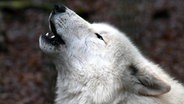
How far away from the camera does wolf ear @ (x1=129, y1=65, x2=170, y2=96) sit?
18.4ft

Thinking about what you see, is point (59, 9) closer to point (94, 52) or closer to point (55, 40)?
point (55, 40)

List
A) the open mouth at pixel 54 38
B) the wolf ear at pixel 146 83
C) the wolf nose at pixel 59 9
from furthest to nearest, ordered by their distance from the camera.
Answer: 1. the wolf nose at pixel 59 9
2. the open mouth at pixel 54 38
3. the wolf ear at pixel 146 83

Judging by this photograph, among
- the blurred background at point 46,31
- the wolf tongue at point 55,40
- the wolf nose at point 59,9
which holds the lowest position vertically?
the wolf tongue at point 55,40

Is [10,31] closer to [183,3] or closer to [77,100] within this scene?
[183,3]

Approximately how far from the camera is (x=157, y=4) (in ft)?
54.7

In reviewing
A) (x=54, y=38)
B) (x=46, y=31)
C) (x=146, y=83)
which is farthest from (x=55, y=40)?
(x=46, y=31)

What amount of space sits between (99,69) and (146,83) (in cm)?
57

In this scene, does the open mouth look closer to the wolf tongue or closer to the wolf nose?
the wolf tongue

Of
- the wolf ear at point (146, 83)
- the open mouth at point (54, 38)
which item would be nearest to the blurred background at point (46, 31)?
the open mouth at point (54, 38)

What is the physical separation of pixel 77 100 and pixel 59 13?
112cm

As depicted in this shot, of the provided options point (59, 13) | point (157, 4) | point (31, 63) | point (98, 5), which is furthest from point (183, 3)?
point (59, 13)

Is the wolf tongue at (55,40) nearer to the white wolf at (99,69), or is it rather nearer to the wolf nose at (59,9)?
the white wolf at (99,69)

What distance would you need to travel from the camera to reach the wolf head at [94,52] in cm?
584

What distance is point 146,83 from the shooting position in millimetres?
5754
